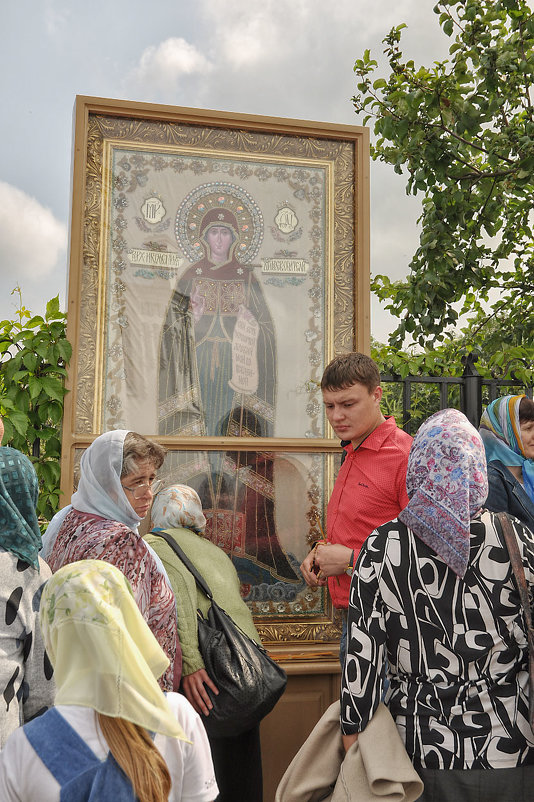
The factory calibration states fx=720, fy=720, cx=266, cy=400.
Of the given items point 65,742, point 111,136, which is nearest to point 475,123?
point 111,136

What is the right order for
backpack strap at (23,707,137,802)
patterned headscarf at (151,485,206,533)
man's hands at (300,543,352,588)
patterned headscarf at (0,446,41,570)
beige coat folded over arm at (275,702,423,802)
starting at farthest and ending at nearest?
patterned headscarf at (151,485,206,533) → man's hands at (300,543,352,588) → patterned headscarf at (0,446,41,570) → beige coat folded over arm at (275,702,423,802) → backpack strap at (23,707,137,802)

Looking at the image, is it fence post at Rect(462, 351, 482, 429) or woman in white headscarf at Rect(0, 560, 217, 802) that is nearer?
woman in white headscarf at Rect(0, 560, 217, 802)

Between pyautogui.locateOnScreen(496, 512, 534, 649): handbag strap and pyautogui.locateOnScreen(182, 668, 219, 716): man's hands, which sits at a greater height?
pyautogui.locateOnScreen(496, 512, 534, 649): handbag strap

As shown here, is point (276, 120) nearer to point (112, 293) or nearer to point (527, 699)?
point (112, 293)

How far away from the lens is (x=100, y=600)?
130 cm

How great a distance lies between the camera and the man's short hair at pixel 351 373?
9.55 feet

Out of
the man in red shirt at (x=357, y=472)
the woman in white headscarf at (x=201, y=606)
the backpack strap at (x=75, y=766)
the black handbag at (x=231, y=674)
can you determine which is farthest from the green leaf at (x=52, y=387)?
the backpack strap at (x=75, y=766)

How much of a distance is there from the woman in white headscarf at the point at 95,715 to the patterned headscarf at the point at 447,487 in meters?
0.79

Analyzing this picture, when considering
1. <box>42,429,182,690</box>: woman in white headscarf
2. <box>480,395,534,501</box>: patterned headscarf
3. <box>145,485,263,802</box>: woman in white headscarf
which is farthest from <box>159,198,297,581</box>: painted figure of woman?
<box>42,429,182,690</box>: woman in white headscarf

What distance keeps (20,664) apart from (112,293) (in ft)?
7.82

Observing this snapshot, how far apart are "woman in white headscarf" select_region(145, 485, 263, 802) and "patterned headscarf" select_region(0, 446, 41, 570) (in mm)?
847

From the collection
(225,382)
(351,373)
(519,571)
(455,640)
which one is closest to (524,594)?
(519,571)

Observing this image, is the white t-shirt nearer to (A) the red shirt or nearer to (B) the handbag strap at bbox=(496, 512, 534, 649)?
(B) the handbag strap at bbox=(496, 512, 534, 649)

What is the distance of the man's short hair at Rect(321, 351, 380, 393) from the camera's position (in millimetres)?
2910
